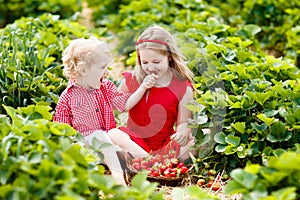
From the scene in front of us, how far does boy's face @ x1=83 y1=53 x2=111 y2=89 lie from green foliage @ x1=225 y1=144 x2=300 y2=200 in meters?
1.30

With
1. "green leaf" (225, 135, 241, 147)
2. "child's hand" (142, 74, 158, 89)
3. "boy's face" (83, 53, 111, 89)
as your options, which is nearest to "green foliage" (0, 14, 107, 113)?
"boy's face" (83, 53, 111, 89)

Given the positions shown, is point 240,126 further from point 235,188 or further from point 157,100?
point 235,188

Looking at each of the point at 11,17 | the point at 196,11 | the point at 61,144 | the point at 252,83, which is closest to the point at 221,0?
the point at 196,11

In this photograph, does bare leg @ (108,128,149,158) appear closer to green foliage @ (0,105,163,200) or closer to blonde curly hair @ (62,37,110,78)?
blonde curly hair @ (62,37,110,78)

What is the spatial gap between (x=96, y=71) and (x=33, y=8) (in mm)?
3898

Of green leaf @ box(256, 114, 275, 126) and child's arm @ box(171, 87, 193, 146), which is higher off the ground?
green leaf @ box(256, 114, 275, 126)

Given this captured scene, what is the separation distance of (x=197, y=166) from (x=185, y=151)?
12 cm

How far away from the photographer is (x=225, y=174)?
358 centimetres

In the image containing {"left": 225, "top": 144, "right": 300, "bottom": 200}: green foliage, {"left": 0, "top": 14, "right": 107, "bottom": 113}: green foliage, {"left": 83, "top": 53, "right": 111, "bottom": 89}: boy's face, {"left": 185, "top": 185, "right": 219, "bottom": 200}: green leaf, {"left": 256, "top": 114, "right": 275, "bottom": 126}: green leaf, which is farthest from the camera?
{"left": 0, "top": 14, "right": 107, "bottom": 113}: green foliage

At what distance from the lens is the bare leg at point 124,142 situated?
3559mm

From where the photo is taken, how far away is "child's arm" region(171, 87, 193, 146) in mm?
3598

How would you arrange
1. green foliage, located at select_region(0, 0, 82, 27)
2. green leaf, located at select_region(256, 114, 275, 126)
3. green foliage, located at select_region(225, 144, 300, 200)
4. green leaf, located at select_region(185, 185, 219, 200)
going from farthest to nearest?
green foliage, located at select_region(0, 0, 82, 27)
green leaf, located at select_region(256, 114, 275, 126)
green leaf, located at select_region(185, 185, 219, 200)
green foliage, located at select_region(225, 144, 300, 200)

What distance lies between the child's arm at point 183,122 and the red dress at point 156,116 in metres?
0.03

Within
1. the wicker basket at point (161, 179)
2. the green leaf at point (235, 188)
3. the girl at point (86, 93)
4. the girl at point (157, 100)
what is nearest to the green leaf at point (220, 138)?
the girl at point (157, 100)
